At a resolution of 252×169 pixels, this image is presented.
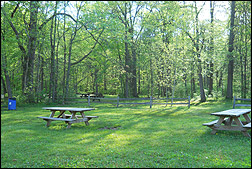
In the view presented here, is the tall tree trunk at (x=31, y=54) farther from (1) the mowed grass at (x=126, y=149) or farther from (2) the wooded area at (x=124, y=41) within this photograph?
(1) the mowed grass at (x=126, y=149)

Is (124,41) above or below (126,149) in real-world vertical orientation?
above

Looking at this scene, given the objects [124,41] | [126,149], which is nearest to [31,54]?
[124,41]

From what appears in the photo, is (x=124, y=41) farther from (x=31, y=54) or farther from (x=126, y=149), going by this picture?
(x=126, y=149)

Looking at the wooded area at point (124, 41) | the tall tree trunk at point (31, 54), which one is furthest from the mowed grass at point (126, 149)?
the tall tree trunk at point (31, 54)

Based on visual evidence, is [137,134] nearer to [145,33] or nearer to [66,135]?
[66,135]

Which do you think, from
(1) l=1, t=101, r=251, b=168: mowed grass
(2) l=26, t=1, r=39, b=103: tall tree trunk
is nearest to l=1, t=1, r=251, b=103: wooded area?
(2) l=26, t=1, r=39, b=103: tall tree trunk

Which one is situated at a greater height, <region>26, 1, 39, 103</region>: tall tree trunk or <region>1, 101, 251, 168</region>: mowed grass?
<region>26, 1, 39, 103</region>: tall tree trunk

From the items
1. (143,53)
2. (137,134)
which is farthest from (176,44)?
(137,134)

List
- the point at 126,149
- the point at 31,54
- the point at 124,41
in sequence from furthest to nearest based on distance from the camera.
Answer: the point at 31,54 → the point at 124,41 → the point at 126,149

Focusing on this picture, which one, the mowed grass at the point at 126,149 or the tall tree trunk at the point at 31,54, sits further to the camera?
the tall tree trunk at the point at 31,54

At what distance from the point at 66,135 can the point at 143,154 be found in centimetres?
313

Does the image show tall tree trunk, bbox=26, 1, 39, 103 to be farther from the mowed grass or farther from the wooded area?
the mowed grass

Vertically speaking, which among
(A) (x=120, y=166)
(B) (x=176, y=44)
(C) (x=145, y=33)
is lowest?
(A) (x=120, y=166)

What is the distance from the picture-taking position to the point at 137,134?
746cm
